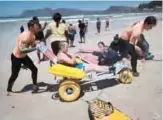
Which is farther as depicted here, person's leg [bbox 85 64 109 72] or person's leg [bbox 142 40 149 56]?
person's leg [bbox 142 40 149 56]

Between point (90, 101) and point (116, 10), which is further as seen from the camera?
point (116, 10)

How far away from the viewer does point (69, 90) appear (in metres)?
2.38

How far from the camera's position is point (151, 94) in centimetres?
243

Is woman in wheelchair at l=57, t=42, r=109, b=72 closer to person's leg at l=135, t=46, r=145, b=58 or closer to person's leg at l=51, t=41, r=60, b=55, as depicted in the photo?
person's leg at l=51, t=41, r=60, b=55

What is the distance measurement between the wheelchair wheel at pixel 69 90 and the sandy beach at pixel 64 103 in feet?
0.12

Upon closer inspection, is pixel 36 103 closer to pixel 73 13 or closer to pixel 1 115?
pixel 1 115

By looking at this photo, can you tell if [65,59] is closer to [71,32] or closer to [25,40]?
[25,40]

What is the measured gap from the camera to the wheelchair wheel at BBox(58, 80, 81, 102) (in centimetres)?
237

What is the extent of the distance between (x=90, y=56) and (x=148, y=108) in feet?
2.16

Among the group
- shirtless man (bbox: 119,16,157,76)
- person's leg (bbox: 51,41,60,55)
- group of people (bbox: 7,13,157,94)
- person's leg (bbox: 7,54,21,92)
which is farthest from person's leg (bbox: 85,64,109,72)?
person's leg (bbox: 7,54,21,92)

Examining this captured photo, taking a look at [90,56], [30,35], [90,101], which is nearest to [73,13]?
[90,56]

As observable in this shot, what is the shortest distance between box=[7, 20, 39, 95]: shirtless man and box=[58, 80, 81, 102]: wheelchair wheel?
19cm

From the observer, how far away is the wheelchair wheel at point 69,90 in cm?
237

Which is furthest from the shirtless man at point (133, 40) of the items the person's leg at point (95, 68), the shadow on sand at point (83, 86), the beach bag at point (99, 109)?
the beach bag at point (99, 109)
